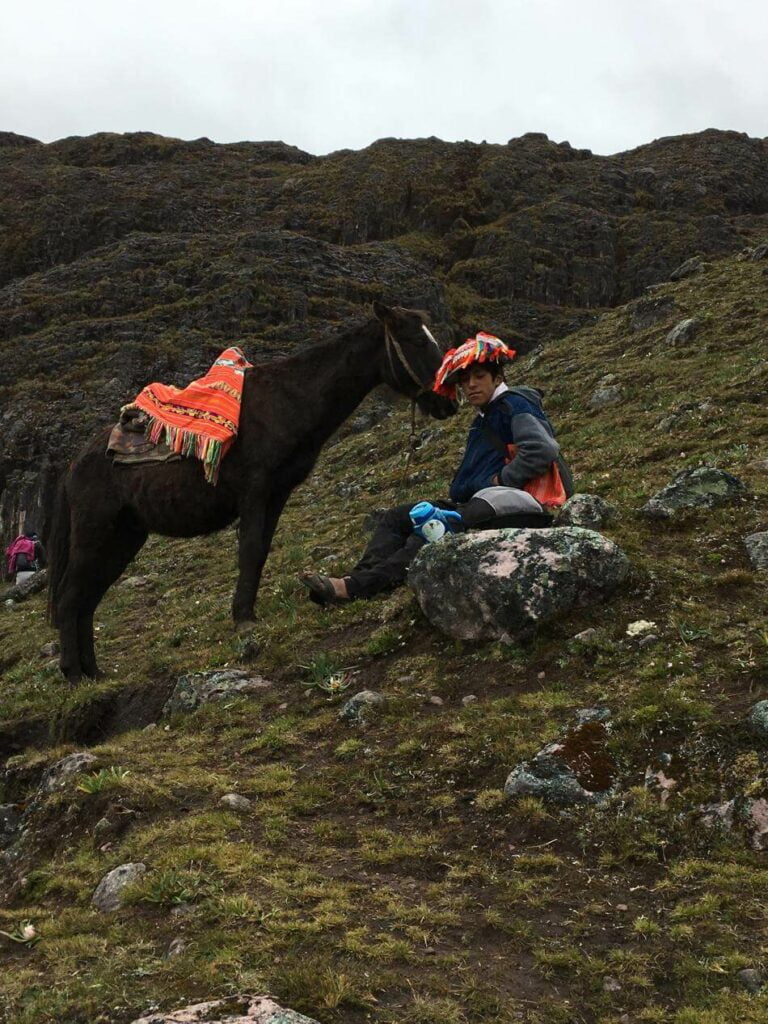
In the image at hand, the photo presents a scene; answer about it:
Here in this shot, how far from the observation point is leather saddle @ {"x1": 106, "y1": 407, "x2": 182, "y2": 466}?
11.6 meters

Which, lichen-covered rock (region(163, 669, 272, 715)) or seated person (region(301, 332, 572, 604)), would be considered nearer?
lichen-covered rock (region(163, 669, 272, 715))

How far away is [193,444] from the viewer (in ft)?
36.6

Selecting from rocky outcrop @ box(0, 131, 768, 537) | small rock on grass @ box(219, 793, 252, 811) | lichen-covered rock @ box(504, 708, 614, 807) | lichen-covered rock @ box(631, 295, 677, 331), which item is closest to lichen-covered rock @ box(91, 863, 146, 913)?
small rock on grass @ box(219, 793, 252, 811)

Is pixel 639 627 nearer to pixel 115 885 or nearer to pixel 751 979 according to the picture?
pixel 751 979

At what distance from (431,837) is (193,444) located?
22.1ft

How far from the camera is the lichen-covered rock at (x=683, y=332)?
25.1 m

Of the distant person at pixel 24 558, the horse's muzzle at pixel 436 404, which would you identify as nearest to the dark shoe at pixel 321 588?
the horse's muzzle at pixel 436 404

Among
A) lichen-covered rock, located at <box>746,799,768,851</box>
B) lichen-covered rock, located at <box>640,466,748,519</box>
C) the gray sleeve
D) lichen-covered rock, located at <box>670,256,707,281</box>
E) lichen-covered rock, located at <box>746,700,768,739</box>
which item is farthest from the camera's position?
lichen-covered rock, located at <box>670,256,707,281</box>

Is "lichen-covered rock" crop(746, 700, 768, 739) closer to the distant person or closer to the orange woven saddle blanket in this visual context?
the orange woven saddle blanket

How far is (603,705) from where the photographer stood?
672 cm

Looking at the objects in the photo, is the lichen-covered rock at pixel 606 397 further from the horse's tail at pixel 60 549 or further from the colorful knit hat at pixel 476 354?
the horse's tail at pixel 60 549

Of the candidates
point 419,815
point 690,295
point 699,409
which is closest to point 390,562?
point 419,815

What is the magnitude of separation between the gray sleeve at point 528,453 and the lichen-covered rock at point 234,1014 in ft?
20.3

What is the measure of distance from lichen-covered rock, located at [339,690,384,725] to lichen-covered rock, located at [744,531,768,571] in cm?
388
